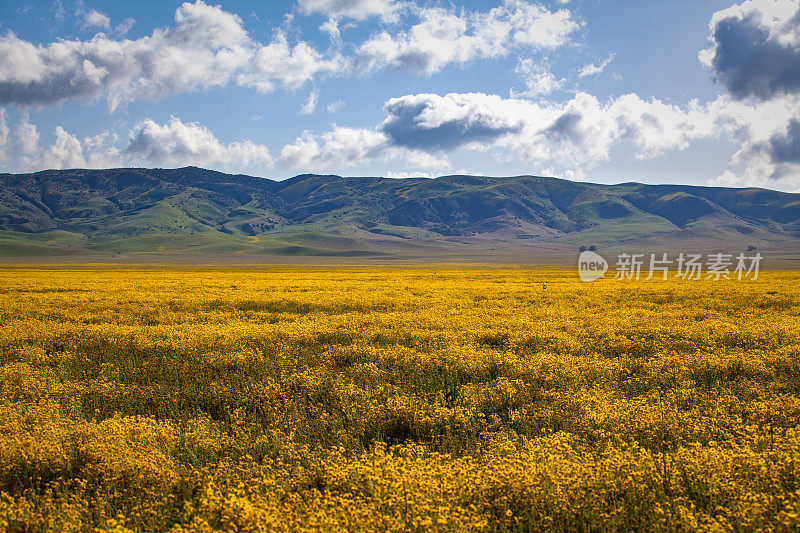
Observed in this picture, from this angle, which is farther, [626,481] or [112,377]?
[112,377]

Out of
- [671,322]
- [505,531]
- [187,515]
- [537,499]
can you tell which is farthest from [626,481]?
[671,322]

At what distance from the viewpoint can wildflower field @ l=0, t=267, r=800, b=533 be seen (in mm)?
4979

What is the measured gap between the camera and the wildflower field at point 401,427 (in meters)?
4.98

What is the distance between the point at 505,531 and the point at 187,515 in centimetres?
311

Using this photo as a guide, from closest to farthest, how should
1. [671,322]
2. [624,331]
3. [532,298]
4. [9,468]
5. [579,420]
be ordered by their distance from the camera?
1. [9,468]
2. [579,420]
3. [624,331]
4. [671,322]
5. [532,298]

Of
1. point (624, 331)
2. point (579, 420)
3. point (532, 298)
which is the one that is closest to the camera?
point (579, 420)

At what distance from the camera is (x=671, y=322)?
16.6 meters

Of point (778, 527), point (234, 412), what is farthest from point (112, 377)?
point (778, 527)

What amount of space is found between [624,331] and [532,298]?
34.0 ft

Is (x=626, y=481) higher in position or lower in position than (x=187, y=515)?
higher

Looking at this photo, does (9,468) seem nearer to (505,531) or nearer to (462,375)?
(505,531)

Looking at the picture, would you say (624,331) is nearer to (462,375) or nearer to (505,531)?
(462,375)

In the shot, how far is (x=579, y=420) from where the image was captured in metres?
7.53

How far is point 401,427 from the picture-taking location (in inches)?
306
